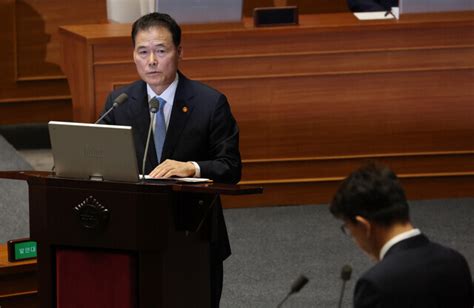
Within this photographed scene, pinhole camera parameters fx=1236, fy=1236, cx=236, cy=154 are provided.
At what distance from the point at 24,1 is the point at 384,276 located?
6.65 m

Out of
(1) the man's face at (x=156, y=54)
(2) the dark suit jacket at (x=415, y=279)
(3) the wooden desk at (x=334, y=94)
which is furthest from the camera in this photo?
(3) the wooden desk at (x=334, y=94)

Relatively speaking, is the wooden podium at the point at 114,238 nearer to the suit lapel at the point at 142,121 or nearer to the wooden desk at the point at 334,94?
the suit lapel at the point at 142,121

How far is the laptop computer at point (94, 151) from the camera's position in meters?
3.77

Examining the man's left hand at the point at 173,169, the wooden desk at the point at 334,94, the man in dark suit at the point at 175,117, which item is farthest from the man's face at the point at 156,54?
the wooden desk at the point at 334,94

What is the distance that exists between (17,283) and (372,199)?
7.54 ft

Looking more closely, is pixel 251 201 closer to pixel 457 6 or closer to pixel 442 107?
pixel 442 107

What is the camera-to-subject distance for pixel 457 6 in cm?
755

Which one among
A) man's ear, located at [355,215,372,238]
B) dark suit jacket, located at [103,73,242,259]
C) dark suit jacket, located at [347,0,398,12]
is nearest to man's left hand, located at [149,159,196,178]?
dark suit jacket, located at [103,73,242,259]

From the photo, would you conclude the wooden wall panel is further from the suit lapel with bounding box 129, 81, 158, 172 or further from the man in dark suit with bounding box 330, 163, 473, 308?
the man in dark suit with bounding box 330, 163, 473, 308

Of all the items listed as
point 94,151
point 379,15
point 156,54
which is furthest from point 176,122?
point 379,15

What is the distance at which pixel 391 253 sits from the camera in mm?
2949

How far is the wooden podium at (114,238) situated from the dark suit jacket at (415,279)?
0.89 m

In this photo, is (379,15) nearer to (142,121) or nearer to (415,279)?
(142,121)

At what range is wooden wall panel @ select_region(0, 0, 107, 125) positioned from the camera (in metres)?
9.18
